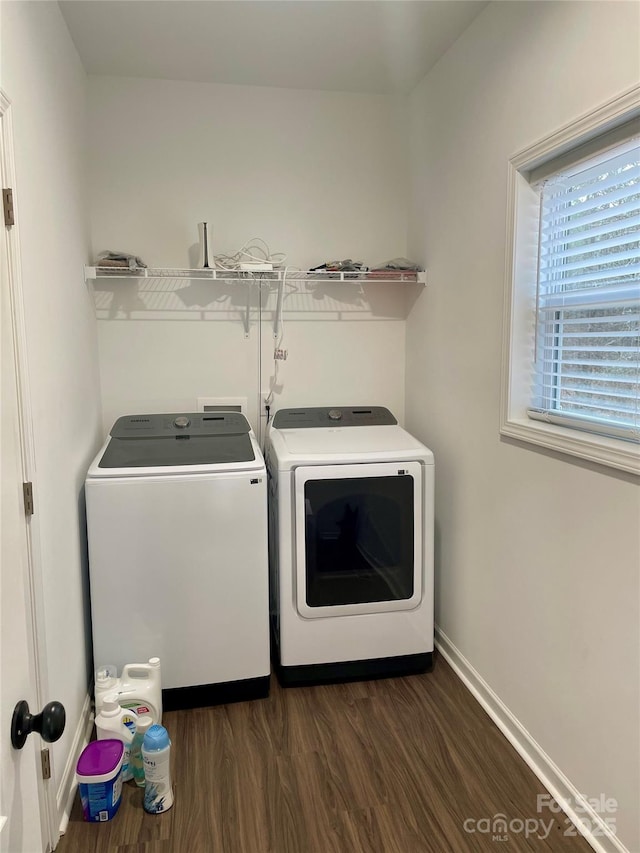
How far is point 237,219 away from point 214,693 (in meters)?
2.15

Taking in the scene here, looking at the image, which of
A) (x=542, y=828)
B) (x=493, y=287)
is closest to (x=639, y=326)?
(x=493, y=287)

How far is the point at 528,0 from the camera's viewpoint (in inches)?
74.5

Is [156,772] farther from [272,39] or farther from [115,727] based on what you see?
[272,39]

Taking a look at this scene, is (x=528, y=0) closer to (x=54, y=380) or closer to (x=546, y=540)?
(x=546, y=540)

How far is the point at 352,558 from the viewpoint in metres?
2.46

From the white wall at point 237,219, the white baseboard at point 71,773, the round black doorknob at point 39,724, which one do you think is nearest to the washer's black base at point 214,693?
the white baseboard at point 71,773

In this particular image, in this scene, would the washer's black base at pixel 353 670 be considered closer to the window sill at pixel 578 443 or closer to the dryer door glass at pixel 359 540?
the dryer door glass at pixel 359 540

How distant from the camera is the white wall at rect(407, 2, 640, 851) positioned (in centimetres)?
157

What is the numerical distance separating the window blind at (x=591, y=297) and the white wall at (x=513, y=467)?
6.3 inches

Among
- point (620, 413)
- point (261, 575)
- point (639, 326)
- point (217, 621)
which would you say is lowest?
point (217, 621)

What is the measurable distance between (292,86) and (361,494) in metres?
1.99

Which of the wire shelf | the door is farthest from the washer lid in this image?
the door

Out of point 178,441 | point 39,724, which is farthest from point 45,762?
point 178,441

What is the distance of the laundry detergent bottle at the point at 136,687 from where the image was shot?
206cm
